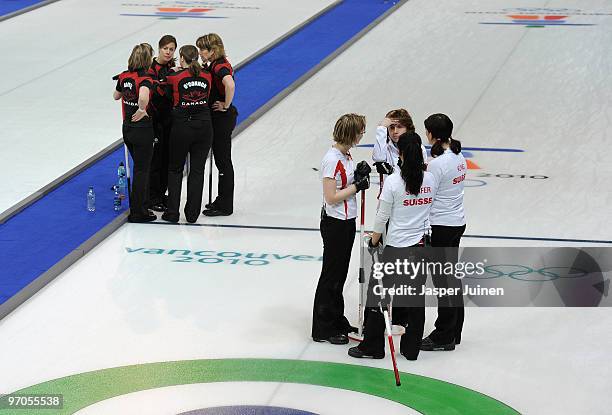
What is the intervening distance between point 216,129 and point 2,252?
2.35 meters

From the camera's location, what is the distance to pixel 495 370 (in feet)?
24.3

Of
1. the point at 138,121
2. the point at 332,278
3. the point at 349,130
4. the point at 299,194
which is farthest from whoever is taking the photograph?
the point at 299,194

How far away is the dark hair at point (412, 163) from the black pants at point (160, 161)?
13.4 feet

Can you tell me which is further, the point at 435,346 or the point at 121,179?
the point at 121,179

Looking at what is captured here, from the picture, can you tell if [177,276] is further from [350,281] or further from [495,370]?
[495,370]

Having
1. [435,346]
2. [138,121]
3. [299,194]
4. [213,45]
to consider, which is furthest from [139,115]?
[435,346]

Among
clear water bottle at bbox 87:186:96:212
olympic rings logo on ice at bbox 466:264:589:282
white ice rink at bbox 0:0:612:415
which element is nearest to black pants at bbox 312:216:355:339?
white ice rink at bbox 0:0:612:415

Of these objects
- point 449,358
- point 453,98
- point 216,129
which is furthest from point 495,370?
point 453,98

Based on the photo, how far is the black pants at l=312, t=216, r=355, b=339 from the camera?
776cm

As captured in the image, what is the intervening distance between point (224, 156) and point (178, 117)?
2.37 ft

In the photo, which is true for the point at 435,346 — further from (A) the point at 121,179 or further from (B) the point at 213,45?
(A) the point at 121,179

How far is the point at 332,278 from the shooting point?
7840mm

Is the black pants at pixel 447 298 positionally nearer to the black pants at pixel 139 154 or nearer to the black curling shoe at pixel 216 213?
the black curling shoe at pixel 216 213

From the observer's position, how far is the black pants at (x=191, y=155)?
10398mm
